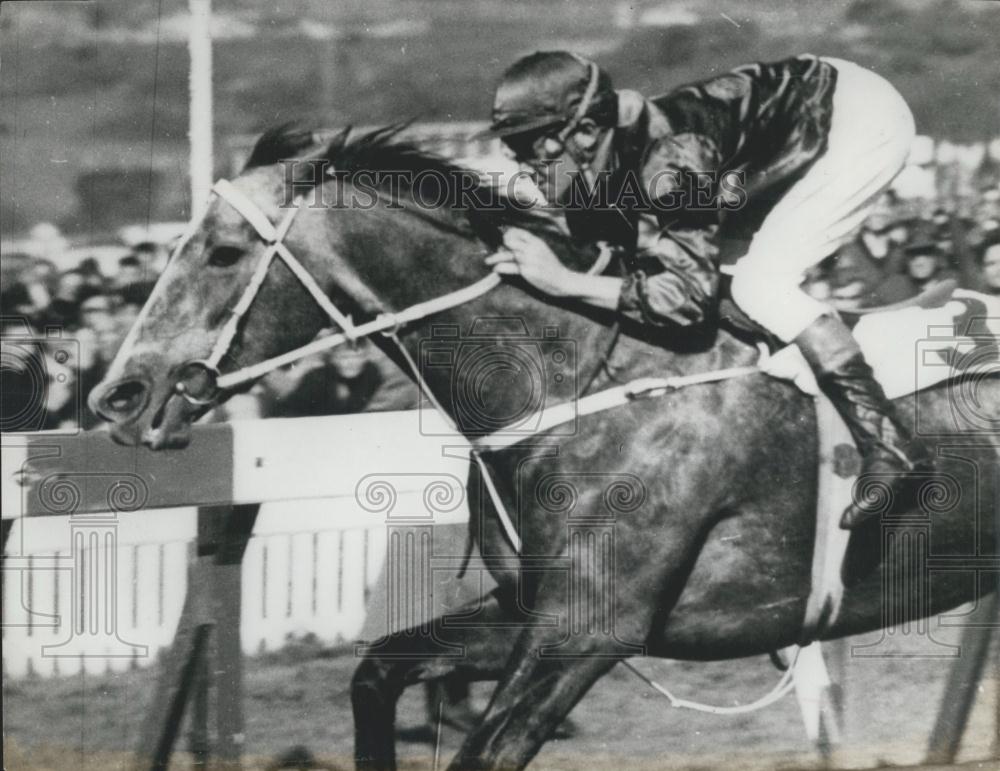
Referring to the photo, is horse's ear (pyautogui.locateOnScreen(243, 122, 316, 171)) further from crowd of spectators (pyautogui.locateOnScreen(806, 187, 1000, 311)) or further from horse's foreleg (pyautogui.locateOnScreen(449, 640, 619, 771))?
horse's foreleg (pyautogui.locateOnScreen(449, 640, 619, 771))

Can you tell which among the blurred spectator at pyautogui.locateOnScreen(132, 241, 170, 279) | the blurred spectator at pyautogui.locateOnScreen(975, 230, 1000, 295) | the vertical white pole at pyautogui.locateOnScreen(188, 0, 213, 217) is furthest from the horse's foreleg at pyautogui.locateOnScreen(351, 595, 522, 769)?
the blurred spectator at pyautogui.locateOnScreen(975, 230, 1000, 295)

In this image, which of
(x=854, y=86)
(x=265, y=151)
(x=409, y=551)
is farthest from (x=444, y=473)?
(x=854, y=86)

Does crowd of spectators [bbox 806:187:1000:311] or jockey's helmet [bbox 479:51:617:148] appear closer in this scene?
jockey's helmet [bbox 479:51:617:148]

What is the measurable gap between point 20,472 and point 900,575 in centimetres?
362

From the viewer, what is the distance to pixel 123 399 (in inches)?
192

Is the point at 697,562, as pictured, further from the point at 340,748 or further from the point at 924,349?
the point at 340,748

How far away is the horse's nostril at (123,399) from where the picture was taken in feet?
15.9

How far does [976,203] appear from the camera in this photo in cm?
519

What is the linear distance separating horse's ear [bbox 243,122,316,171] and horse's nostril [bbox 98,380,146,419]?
0.97 metres

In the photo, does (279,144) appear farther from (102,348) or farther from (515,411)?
(515,411)

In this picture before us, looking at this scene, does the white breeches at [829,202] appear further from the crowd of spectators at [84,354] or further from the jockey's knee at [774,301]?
the crowd of spectators at [84,354]

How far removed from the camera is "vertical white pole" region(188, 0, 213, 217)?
4949 millimetres

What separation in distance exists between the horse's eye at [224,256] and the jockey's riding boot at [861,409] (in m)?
2.24

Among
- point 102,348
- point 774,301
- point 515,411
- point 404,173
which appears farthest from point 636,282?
point 102,348
